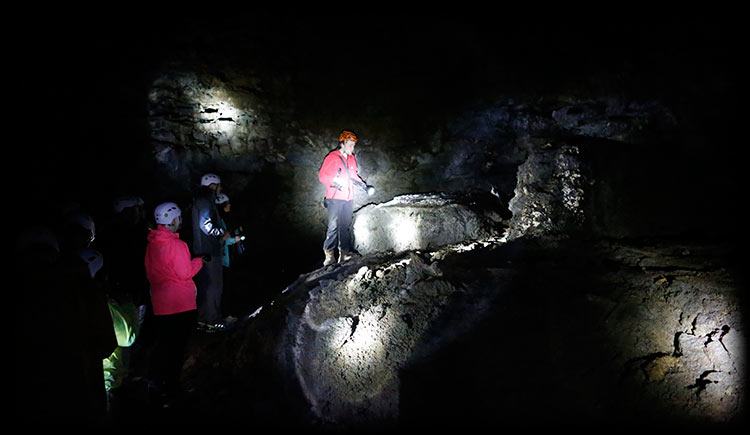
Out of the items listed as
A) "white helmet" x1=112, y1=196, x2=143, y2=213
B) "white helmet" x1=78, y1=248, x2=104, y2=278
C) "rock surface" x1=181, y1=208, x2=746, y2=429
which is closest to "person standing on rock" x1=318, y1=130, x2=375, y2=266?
"rock surface" x1=181, y1=208, x2=746, y2=429

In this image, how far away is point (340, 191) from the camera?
19.9 ft

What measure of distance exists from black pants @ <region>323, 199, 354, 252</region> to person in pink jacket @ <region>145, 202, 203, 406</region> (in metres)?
2.57

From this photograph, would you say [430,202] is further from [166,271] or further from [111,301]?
[111,301]

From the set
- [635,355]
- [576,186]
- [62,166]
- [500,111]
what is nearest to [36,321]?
[635,355]

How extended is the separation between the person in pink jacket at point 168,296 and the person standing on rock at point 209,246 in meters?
0.97

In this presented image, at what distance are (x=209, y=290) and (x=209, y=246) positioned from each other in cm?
68

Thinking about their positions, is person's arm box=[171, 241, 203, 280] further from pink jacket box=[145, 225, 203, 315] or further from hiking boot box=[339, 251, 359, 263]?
hiking boot box=[339, 251, 359, 263]

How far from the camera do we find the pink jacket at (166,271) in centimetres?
359

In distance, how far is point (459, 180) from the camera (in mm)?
9477

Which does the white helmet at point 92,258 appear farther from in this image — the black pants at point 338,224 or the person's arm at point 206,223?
the black pants at point 338,224

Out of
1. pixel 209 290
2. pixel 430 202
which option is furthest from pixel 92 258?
pixel 430 202

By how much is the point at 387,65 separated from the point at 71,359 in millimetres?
9545

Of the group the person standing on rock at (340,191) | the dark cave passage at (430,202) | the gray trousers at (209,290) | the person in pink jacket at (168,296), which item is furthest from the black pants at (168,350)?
the person standing on rock at (340,191)

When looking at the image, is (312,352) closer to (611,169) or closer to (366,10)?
(611,169)
